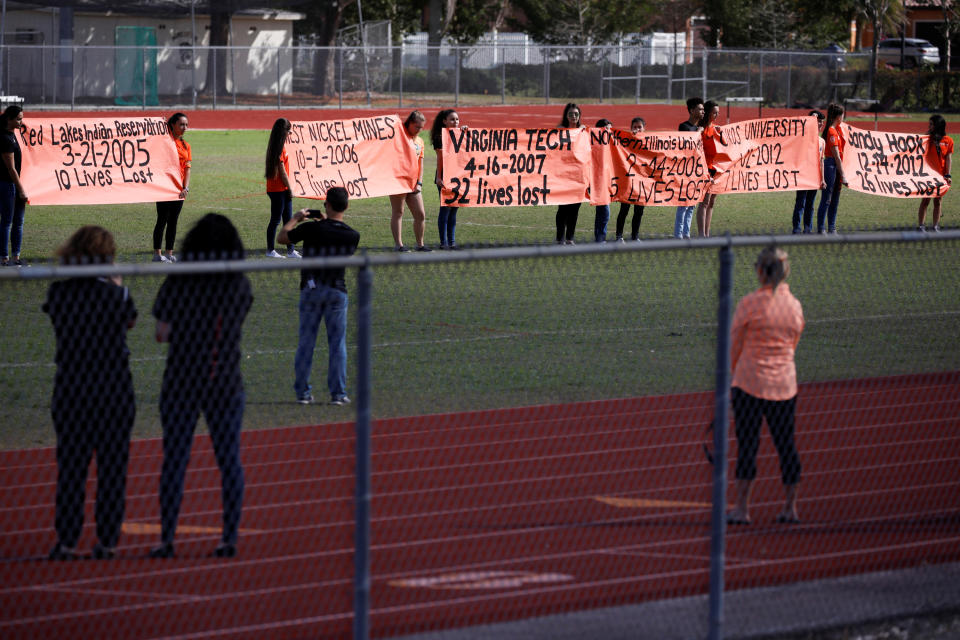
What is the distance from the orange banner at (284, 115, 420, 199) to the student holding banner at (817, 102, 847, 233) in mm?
6615

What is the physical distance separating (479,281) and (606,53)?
4281 centimetres

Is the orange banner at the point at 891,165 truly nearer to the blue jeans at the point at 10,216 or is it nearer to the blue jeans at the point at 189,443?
the blue jeans at the point at 10,216

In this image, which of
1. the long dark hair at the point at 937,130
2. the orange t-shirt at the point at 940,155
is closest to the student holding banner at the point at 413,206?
the long dark hair at the point at 937,130

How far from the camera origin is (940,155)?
877 inches

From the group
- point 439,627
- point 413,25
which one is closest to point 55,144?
point 439,627

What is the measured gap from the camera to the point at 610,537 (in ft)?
24.3

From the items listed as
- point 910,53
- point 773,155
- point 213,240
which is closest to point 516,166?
point 773,155

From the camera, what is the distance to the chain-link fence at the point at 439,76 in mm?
50625

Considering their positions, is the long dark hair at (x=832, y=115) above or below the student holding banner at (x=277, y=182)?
above

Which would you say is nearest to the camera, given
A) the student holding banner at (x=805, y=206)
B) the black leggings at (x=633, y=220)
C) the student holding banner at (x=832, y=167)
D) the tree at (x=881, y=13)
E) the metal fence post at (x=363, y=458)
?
the metal fence post at (x=363, y=458)

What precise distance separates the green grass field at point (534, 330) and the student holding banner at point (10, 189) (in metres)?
0.62

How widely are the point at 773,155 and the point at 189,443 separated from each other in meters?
16.6

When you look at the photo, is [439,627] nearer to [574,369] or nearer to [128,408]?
[128,408]

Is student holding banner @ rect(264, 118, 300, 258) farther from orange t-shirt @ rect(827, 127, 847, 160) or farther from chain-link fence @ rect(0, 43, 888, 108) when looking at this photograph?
chain-link fence @ rect(0, 43, 888, 108)
